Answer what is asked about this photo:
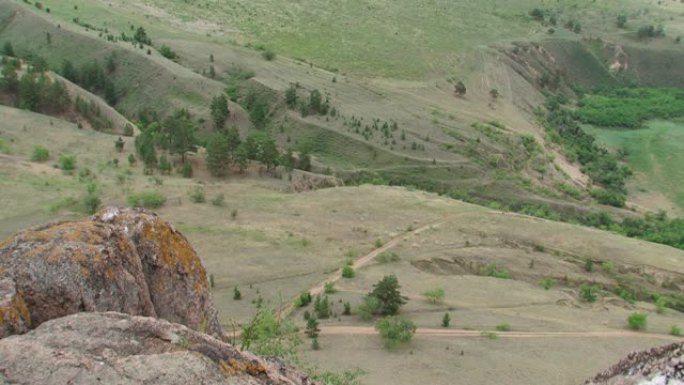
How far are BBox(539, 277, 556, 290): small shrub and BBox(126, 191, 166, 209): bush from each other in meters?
27.0

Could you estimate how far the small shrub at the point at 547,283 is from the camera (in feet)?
147

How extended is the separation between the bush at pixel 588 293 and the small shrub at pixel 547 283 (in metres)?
1.85

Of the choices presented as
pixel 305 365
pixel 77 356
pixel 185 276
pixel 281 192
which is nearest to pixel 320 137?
pixel 281 192

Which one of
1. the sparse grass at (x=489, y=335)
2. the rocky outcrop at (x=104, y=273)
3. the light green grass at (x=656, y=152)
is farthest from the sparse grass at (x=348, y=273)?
the light green grass at (x=656, y=152)

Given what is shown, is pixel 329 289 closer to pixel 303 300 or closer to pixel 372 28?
A: pixel 303 300

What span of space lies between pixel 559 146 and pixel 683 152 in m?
16.9

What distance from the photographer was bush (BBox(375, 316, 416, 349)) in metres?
33.4

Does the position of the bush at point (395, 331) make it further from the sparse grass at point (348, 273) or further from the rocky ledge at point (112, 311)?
the rocky ledge at point (112, 311)

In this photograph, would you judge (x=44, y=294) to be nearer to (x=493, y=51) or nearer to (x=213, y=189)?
(x=213, y=189)

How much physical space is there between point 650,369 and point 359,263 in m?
35.7

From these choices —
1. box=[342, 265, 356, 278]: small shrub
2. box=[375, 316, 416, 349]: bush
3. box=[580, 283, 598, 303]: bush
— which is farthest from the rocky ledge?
box=[580, 283, 598, 303]: bush

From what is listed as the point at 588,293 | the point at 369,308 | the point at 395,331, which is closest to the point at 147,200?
the point at 369,308

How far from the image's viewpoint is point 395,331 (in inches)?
1324

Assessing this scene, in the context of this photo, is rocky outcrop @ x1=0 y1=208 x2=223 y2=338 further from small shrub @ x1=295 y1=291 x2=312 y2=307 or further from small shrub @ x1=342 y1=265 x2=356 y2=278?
small shrub @ x1=342 y1=265 x2=356 y2=278
